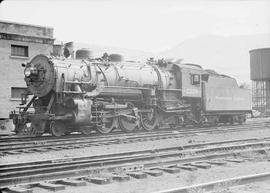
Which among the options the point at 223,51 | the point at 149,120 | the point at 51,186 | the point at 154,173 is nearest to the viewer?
the point at 51,186

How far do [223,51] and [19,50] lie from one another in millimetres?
145657

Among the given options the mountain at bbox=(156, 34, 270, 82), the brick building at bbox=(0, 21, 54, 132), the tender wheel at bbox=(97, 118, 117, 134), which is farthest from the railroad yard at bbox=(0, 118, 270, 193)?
the mountain at bbox=(156, 34, 270, 82)

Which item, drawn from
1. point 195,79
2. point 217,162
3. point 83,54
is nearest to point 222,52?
point 195,79

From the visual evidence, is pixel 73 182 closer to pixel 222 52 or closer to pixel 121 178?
pixel 121 178

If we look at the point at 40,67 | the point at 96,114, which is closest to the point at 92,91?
the point at 96,114

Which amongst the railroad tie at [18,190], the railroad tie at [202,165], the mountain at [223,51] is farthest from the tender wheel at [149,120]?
the mountain at [223,51]

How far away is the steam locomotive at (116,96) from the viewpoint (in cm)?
1466

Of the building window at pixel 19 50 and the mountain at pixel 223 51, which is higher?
the mountain at pixel 223 51

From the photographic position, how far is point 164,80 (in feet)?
60.6

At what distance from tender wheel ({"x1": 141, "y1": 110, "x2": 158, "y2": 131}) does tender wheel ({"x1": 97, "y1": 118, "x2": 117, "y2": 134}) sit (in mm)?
1767

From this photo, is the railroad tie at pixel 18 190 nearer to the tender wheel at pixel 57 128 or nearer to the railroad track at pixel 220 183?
the railroad track at pixel 220 183

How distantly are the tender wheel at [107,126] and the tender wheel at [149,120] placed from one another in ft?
5.80

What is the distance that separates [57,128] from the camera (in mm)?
14609

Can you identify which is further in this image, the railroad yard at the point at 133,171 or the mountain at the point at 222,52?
the mountain at the point at 222,52
